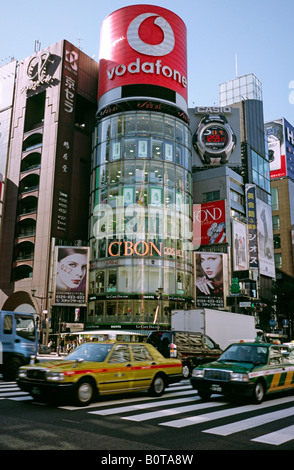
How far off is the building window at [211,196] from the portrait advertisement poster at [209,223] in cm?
384

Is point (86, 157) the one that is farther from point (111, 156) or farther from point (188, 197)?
point (188, 197)

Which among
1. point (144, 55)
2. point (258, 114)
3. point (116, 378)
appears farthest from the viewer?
point (258, 114)

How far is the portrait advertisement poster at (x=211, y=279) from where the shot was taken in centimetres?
5128

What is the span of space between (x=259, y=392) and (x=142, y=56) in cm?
4989

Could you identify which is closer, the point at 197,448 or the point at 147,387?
the point at 197,448

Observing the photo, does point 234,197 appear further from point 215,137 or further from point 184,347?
point 184,347

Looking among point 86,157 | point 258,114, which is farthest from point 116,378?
point 258,114

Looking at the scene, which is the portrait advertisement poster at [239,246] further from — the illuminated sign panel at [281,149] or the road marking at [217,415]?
the road marking at [217,415]

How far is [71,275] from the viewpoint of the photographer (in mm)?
48688

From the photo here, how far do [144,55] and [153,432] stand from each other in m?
52.8

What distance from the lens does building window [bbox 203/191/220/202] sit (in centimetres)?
6197

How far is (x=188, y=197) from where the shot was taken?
54.4m

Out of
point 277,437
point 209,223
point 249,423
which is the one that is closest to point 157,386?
point 249,423

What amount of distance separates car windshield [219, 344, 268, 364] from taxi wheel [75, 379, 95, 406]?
412 centimetres
